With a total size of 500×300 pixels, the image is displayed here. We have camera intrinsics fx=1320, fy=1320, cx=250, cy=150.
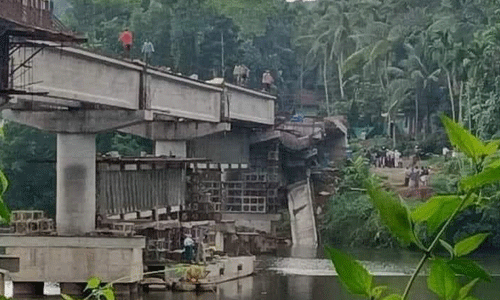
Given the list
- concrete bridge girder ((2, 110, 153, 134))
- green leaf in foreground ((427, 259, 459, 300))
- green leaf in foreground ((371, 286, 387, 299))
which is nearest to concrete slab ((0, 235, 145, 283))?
concrete bridge girder ((2, 110, 153, 134))

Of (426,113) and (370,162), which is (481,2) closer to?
(426,113)

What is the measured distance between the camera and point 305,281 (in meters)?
42.8

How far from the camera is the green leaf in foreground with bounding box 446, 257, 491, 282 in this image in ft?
7.29

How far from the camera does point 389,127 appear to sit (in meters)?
80.2

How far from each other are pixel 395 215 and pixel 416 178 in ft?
216

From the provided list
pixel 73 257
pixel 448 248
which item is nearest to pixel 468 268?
pixel 448 248

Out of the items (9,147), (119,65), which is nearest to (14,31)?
(119,65)

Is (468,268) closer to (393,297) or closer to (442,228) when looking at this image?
(442,228)

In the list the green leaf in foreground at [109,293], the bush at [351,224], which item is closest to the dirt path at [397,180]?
the bush at [351,224]

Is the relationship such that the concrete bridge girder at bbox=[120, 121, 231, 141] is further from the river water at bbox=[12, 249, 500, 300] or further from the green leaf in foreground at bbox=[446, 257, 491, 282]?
the green leaf in foreground at bbox=[446, 257, 491, 282]

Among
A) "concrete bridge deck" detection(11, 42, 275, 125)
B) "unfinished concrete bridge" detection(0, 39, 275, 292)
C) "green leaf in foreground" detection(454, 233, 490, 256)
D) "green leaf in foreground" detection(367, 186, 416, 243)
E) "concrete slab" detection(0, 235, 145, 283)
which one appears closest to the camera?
"green leaf in foreground" detection(367, 186, 416, 243)

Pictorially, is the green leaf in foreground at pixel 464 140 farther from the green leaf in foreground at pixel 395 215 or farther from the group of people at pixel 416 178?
the group of people at pixel 416 178

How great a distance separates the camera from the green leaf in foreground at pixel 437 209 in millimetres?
2318

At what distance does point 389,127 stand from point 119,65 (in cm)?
4082
